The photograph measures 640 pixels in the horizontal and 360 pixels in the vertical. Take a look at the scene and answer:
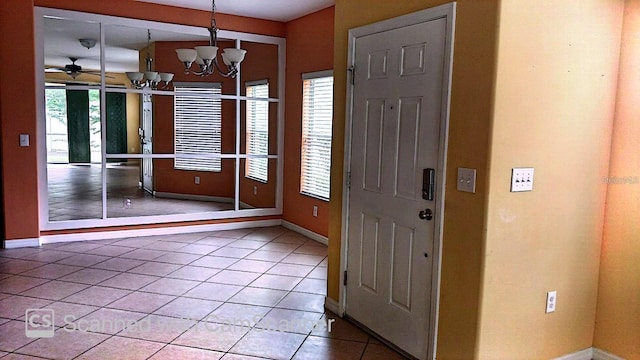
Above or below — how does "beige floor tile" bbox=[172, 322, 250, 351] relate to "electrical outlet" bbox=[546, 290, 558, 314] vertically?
below

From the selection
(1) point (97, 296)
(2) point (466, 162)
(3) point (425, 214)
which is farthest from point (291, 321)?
(2) point (466, 162)

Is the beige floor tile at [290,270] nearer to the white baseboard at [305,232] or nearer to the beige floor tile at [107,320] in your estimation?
the white baseboard at [305,232]

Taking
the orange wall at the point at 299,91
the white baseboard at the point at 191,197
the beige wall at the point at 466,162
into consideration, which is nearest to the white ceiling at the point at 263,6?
A: the orange wall at the point at 299,91

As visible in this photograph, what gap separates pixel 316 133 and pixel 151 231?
231 centimetres

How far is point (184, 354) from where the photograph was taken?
281 centimetres

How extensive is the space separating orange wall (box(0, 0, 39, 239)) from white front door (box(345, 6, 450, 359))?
141 inches

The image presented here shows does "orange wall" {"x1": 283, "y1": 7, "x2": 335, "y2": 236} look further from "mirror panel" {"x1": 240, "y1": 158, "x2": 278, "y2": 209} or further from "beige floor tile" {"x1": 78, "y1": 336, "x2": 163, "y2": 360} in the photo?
"beige floor tile" {"x1": 78, "y1": 336, "x2": 163, "y2": 360}

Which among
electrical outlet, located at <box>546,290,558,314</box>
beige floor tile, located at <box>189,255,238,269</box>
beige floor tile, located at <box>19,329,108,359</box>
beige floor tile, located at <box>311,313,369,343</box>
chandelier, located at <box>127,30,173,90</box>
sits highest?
chandelier, located at <box>127,30,173,90</box>

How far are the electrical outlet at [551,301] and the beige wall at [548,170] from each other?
3 cm

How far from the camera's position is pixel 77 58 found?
512cm

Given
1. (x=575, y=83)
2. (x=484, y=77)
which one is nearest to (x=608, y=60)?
(x=575, y=83)

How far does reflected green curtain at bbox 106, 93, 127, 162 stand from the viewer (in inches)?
213

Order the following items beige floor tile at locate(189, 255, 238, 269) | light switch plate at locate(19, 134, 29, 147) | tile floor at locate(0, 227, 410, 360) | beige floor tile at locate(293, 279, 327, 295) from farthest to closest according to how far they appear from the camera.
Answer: light switch plate at locate(19, 134, 29, 147)
beige floor tile at locate(189, 255, 238, 269)
beige floor tile at locate(293, 279, 327, 295)
tile floor at locate(0, 227, 410, 360)

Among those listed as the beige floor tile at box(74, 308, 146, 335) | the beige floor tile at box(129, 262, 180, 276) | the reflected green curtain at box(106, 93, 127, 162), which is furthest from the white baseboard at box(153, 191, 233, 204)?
the beige floor tile at box(74, 308, 146, 335)
